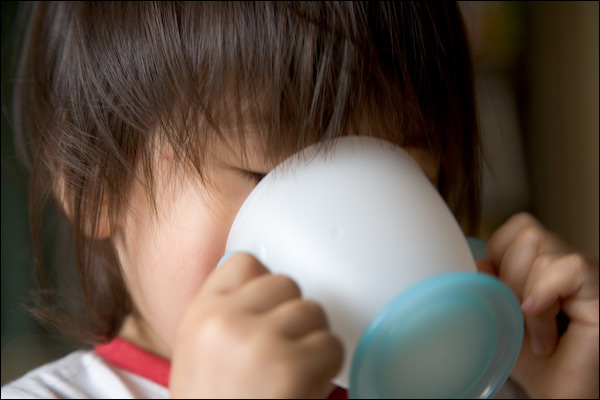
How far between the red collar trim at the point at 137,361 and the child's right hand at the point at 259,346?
16.2 inches

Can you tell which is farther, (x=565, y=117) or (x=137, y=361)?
(x=565, y=117)

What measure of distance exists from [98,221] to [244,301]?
34 centimetres

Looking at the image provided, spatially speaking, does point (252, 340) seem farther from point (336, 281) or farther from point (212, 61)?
point (212, 61)

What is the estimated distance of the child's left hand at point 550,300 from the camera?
0.76 m

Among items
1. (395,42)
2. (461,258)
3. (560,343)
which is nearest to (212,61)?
(395,42)


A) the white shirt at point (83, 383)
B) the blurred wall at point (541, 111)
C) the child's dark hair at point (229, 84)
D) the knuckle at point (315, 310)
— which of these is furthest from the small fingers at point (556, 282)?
the blurred wall at point (541, 111)

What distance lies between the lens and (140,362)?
0.89 m

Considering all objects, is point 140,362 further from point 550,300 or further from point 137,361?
point 550,300

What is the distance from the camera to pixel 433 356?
1.64 feet

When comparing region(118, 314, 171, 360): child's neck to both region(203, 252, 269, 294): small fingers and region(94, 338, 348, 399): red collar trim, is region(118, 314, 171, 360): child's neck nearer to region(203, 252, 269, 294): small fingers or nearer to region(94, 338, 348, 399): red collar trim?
region(94, 338, 348, 399): red collar trim

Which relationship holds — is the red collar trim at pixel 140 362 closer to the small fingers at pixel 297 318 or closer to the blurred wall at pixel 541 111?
the small fingers at pixel 297 318

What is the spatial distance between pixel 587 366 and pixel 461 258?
16.9 inches

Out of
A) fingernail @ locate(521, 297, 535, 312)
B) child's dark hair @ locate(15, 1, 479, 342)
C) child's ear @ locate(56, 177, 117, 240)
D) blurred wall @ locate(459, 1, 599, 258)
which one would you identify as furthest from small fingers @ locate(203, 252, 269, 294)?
blurred wall @ locate(459, 1, 599, 258)

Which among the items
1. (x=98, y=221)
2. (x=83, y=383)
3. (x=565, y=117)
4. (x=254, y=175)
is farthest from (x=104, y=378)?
(x=565, y=117)
